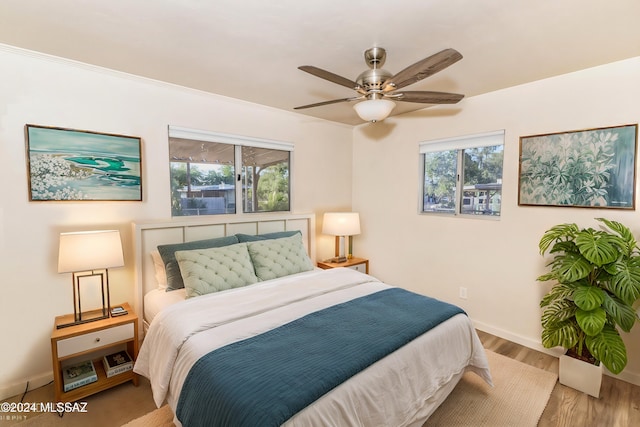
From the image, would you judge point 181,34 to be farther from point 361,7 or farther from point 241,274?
point 241,274

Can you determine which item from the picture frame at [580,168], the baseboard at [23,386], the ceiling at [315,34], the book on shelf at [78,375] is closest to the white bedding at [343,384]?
the book on shelf at [78,375]

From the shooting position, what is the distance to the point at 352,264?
3.80 meters

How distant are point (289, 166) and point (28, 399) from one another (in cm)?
299

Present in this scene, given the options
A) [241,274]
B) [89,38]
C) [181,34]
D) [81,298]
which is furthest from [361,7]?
[81,298]

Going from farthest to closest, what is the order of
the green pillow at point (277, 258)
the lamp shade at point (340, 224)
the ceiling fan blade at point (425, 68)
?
the lamp shade at point (340, 224) → the green pillow at point (277, 258) → the ceiling fan blade at point (425, 68)

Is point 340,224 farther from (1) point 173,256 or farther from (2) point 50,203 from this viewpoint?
(2) point 50,203

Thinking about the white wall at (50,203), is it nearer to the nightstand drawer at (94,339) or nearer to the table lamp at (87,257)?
the table lamp at (87,257)

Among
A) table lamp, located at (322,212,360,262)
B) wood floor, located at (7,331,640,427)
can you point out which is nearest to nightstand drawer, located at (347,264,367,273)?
table lamp, located at (322,212,360,262)

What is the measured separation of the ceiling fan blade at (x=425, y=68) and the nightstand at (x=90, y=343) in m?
2.52

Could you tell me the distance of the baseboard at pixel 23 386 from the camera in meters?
2.10

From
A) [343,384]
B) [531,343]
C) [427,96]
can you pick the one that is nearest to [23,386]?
[343,384]

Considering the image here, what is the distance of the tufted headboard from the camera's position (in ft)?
8.22

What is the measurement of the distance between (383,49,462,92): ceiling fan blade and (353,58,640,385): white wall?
63.3 inches

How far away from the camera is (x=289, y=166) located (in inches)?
144
